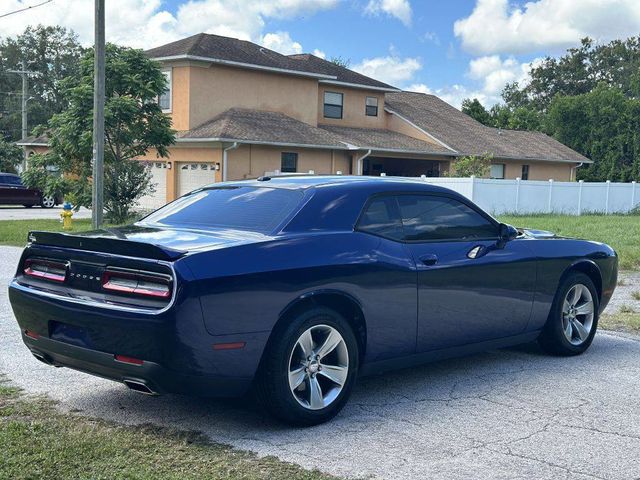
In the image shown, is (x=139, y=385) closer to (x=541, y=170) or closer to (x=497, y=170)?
(x=497, y=170)

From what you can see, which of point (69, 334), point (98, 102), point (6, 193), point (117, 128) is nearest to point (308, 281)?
point (69, 334)

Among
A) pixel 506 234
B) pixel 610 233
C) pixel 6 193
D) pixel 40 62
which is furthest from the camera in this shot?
pixel 40 62

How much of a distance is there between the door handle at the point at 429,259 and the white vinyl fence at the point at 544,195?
827 inches

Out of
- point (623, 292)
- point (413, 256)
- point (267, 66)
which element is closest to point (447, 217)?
point (413, 256)

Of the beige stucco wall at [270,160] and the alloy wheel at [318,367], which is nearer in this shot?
the alloy wheel at [318,367]

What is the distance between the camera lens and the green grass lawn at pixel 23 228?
1848 cm

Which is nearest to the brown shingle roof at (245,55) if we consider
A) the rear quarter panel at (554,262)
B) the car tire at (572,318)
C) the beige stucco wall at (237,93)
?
the beige stucco wall at (237,93)

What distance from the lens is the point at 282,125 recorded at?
3173 centimetres

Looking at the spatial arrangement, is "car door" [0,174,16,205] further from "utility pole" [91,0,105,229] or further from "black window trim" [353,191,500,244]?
"black window trim" [353,191,500,244]

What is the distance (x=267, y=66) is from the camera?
31.7 metres

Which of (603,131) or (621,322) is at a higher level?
(603,131)

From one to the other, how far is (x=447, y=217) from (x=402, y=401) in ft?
4.86

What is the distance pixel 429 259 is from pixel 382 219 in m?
0.45

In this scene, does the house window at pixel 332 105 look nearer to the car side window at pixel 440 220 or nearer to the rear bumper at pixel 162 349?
the car side window at pixel 440 220
